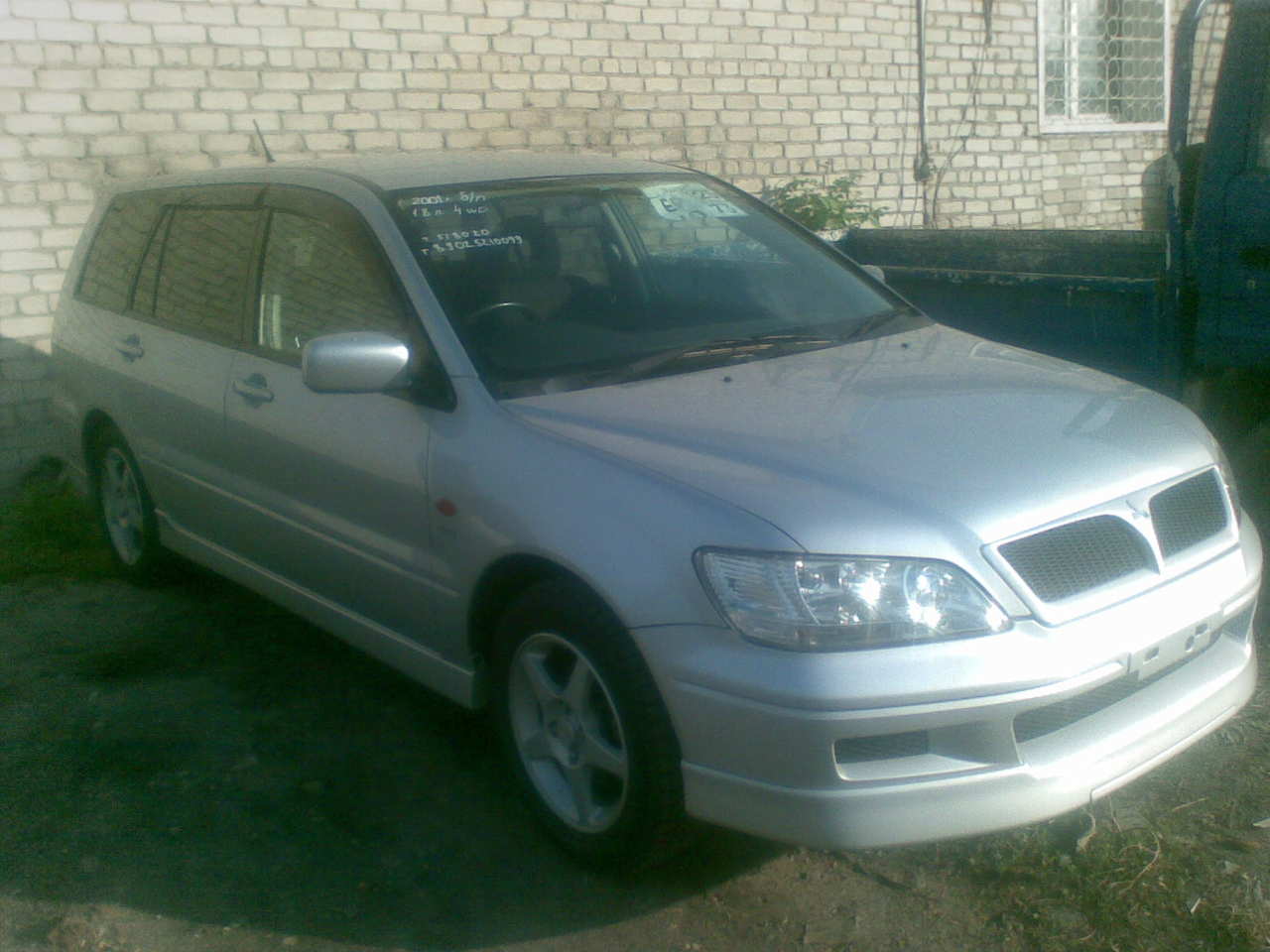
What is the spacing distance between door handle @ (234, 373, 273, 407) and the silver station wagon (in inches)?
0.7

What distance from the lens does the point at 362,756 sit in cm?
382

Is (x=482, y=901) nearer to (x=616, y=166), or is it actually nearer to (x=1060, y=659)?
(x=1060, y=659)

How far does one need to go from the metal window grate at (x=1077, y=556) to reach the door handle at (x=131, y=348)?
11.0 ft

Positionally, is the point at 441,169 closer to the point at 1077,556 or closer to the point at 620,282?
the point at 620,282

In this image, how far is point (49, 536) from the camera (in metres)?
6.14

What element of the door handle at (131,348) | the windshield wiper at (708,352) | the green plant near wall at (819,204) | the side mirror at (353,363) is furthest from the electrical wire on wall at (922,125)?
the side mirror at (353,363)

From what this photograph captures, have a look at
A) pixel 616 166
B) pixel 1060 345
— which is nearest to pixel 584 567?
pixel 616 166

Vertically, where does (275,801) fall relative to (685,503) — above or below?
below

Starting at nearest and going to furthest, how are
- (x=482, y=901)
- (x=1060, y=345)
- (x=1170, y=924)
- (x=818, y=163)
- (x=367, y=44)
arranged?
(x=1170, y=924) < (x=482, y=901) < (x=1060, y=345) < (x=367, y=44) < (x=818, y=163)

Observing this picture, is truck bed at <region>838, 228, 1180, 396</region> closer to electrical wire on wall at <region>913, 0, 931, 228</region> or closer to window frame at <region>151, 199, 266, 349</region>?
window frame at <region>151, 199, 266, 349</region>

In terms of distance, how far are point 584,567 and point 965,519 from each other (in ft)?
2.57

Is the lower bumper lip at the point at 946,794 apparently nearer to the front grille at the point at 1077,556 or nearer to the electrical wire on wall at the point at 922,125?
the front grille at the point at 1077,556

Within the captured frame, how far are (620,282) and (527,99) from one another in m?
4.99

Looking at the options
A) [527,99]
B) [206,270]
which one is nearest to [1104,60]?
[527,99]
